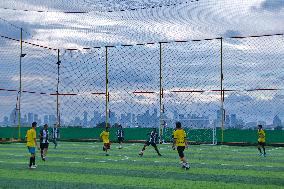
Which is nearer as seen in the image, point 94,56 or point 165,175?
point 165,175

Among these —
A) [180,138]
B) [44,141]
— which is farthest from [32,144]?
[180,138]

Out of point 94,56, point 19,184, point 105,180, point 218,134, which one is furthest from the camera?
point 94,56

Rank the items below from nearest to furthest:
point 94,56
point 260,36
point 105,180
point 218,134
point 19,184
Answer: point 19,184 < point 105,180 < point 260,36 < point 218,134 < point 94,56

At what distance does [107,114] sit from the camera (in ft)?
133

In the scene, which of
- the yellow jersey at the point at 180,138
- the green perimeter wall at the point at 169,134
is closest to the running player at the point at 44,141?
the yellow jersey at the point at 180,138

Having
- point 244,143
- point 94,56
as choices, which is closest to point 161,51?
point 94,56

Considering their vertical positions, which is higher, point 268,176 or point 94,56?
point 94,56

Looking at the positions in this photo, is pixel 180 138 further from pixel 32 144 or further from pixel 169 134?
pixel 169 134

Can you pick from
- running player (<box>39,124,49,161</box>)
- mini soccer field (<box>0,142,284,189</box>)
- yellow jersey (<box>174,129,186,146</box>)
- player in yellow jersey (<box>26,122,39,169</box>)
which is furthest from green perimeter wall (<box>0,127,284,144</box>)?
player in yellow jersey (<box>26,122,39,169</box>)

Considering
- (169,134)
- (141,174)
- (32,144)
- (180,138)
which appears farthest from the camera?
(169,134)

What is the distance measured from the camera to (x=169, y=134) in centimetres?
4056

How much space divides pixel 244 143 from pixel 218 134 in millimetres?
2290

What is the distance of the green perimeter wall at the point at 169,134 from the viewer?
37875 millimetres

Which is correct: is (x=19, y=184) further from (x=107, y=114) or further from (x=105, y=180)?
(x=107, y=114)
